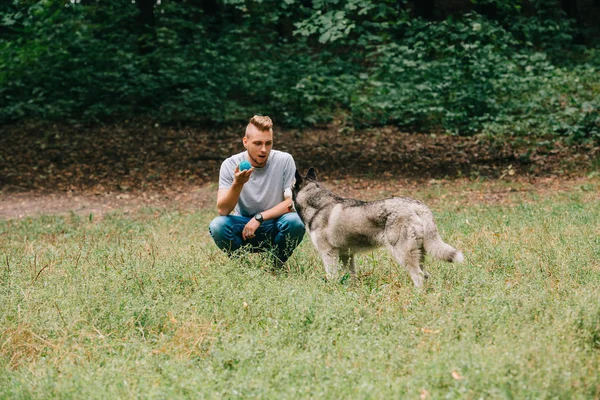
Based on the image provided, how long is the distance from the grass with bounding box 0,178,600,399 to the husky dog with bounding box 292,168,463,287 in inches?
10.7

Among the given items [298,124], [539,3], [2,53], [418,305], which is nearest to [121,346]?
[418,305]

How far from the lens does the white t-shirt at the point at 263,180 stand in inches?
230

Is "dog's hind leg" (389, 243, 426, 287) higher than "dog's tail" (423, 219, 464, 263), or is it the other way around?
"dog's tail" (423, 219, 464, 263)

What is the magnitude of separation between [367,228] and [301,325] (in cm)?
124

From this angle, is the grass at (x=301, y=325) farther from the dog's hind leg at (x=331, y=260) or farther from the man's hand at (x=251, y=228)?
the man's hand at (x=251, y=228)

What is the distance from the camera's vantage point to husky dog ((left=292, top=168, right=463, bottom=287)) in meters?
4.90

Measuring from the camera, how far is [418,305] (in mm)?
4516

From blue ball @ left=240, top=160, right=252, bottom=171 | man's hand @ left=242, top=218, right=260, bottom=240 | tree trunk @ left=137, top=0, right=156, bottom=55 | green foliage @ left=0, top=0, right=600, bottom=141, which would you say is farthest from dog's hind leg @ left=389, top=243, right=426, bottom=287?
tree trunk @ left=137, top=0, right=156, bottom=55

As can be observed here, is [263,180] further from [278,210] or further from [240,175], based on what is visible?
[240,175]

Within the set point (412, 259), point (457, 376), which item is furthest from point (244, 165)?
point (457, 376)

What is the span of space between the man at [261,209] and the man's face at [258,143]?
0.5 inches

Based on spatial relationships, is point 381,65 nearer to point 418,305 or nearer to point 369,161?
point 369,161

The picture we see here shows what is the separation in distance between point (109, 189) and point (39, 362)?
9.52 metres

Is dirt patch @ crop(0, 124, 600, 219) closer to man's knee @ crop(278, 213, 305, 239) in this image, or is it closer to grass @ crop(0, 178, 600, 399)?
grass @ crop(0, 178, 600, 399)
